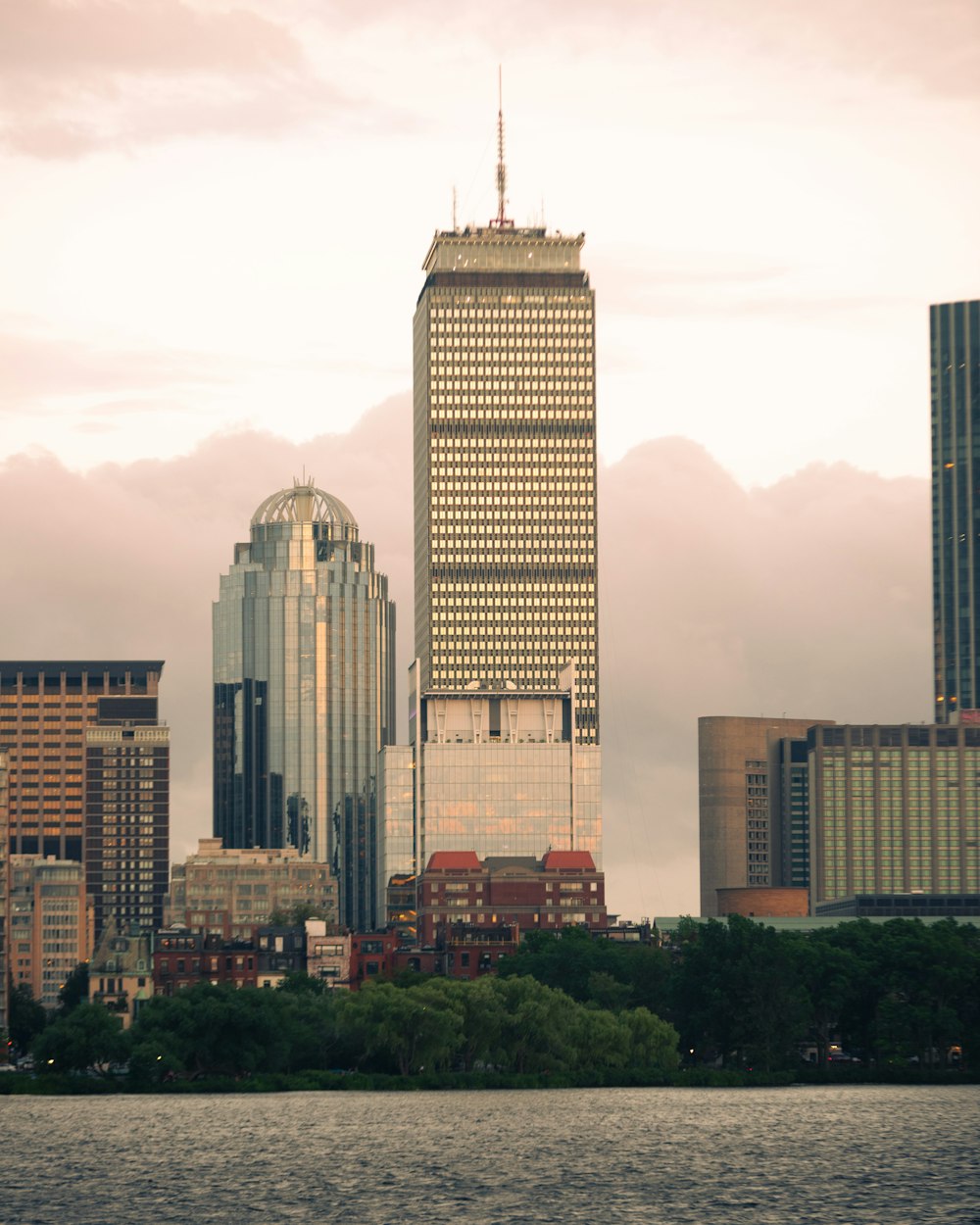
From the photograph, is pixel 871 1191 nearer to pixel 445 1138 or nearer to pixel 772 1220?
pixel 772 1220

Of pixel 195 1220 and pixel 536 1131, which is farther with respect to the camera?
pixel 536 1131

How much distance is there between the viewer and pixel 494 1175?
16525cm

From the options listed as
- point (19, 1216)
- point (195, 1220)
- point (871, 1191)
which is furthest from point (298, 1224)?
point (871, 1191)

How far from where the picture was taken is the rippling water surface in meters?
145

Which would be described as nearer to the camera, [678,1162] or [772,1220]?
[772,1220]

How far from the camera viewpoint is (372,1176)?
541 ft

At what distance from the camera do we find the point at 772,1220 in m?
142

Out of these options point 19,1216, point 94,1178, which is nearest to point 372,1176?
point 94,1178

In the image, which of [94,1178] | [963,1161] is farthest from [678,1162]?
[94,1178]

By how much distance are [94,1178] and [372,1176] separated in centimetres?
1870

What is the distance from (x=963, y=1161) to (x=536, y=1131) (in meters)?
37.8

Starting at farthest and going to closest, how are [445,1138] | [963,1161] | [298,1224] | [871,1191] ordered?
1. [445,1138]
2. [963,1161]
3. [871,1191]
4. [298,1224]

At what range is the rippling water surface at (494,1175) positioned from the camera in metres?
145

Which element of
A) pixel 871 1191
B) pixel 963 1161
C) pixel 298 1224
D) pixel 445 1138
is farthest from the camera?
pixel 445 1138
